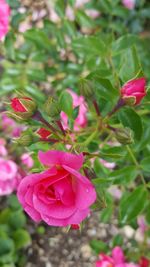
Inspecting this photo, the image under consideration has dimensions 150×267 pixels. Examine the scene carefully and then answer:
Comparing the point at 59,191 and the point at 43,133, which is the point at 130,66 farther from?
the point at 59,191

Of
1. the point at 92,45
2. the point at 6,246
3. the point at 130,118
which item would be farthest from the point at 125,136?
the point at 6,246

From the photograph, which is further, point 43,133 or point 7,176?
point 7,176

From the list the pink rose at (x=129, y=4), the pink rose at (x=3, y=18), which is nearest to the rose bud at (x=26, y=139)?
the pink rose at (x=3, y=18)

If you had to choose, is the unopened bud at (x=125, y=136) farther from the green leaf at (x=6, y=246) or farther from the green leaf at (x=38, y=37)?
the green leaf at (x=6, y=246)

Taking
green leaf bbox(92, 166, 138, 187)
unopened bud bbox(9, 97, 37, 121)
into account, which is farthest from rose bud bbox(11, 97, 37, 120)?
green leaf bbox(92, 166, 138, 187)

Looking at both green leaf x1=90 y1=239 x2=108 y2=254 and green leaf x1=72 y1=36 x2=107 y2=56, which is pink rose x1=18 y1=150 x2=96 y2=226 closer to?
green leaf x1=72 y1=36 x2=107 y2=56

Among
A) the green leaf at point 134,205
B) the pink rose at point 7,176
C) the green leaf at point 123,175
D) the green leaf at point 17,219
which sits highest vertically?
the green leaf at point 123,175
